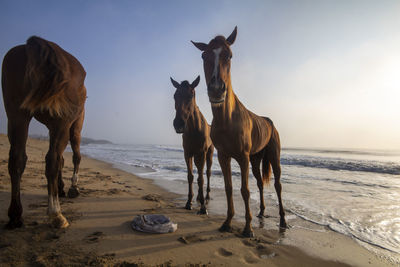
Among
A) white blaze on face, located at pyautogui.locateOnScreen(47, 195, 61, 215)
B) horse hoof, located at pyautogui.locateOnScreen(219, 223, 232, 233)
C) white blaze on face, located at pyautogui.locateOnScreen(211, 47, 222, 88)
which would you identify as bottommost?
horse hoof, located at pyautogui.locateOnScreen(219, 223, 232, 233)

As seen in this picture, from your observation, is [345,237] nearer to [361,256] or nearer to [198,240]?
[361,256]

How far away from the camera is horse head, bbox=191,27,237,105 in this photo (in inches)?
104

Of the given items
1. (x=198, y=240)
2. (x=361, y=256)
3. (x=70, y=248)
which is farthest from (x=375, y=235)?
(x=70, y=248)

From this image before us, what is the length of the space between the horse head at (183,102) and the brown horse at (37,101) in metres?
1.86

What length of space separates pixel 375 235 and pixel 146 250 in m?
3.70

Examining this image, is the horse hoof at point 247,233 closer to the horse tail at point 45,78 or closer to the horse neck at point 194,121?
the horse neck at point 194,121

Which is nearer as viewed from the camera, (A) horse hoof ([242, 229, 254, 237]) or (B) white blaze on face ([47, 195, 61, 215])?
(B) white blaze on face ([47, 195, 61, 215])

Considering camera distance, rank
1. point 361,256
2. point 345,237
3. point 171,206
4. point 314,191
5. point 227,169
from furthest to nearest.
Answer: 1. point 314,191
2. point 171,206
3. point 227,169
4. point 345,237
5. point 361,256

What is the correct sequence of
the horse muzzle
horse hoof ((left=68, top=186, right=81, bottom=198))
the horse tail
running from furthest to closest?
horse hoof ((left=68, top=186, right=81, bottom=198)), the horse muzzle, the horse tail

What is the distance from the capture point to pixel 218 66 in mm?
2732

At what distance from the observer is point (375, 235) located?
11.0 feet

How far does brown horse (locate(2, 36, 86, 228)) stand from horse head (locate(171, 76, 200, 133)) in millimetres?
1855

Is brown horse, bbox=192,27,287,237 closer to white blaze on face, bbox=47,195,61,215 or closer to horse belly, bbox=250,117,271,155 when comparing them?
horse belly, bbox=250,117,271,155

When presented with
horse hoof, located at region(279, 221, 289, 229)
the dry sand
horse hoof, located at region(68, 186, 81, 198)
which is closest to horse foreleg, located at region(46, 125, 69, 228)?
the dry sand
